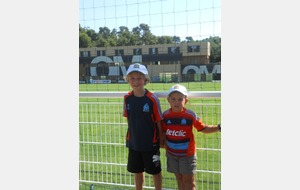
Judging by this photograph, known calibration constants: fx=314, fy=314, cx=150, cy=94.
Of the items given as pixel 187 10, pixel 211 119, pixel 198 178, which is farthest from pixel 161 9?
pixel 198 178

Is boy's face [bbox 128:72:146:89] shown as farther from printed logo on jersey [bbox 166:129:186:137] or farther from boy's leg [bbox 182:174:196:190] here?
boy's leg [bbox 182:174:196:190]

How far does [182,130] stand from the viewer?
282cm

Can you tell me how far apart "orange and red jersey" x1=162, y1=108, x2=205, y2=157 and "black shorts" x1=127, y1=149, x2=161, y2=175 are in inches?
6.9

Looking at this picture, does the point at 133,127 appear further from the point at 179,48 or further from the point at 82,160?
the point at 179,48

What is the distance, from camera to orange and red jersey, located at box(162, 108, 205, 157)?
281 centimetres

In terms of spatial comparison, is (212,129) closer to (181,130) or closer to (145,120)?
(181,130)

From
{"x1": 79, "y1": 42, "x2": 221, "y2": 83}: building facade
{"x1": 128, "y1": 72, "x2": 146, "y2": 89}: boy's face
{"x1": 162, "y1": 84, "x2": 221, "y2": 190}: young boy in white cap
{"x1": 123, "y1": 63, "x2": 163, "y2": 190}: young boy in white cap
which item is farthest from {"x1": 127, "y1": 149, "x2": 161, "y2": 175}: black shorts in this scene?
{"x1": 79, "y1": 42, "x2": 221, "y2": 83}: building facade

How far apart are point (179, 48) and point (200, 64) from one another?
469mm

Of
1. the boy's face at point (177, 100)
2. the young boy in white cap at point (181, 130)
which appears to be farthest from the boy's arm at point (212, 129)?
the boy's face at point (177, 100)

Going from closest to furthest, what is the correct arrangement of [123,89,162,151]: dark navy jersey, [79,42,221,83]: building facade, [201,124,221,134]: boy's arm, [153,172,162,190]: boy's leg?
[201,124,221,134]: boy's arm, [123,89,162,151]: dark navy jersey, [153,172,162,190]: boy's leg, [79,42,221,83]: building facade

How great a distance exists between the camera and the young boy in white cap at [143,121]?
2.82 meters

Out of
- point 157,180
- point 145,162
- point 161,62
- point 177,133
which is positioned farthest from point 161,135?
point 161,62

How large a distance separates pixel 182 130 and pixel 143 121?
0.36 metres

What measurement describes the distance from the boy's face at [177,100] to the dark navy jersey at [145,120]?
0.43 ft
